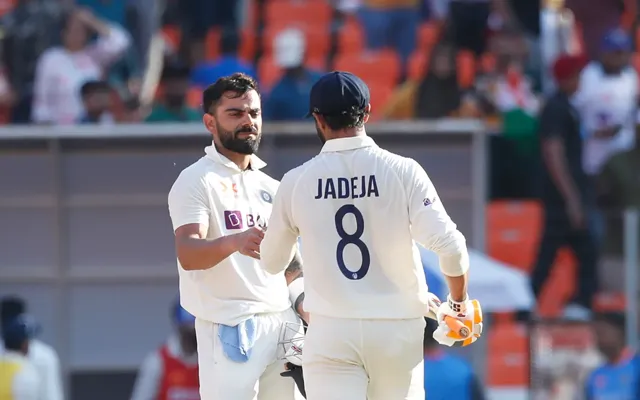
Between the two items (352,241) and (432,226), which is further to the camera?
(352,241)

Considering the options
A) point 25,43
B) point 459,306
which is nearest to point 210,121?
point 459,306

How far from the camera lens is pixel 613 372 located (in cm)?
961

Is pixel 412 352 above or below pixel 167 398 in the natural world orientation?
above

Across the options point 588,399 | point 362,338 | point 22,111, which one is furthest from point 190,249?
point 22,111

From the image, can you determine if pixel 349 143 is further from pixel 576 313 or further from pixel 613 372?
pixel 576 313

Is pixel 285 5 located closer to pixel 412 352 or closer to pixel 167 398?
pixel 167 398

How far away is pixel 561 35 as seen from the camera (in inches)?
520

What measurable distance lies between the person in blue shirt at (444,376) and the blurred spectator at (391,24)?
6.06 m

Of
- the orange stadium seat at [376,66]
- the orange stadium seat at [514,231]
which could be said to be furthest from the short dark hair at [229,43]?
the orange stadium seat at [514,231]

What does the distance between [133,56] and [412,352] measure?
368 inches

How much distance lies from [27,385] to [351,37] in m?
6.22

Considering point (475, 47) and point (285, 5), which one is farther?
point (285, 5)

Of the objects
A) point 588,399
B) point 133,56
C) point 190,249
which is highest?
point 133,56

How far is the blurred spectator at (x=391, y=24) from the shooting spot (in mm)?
13789
